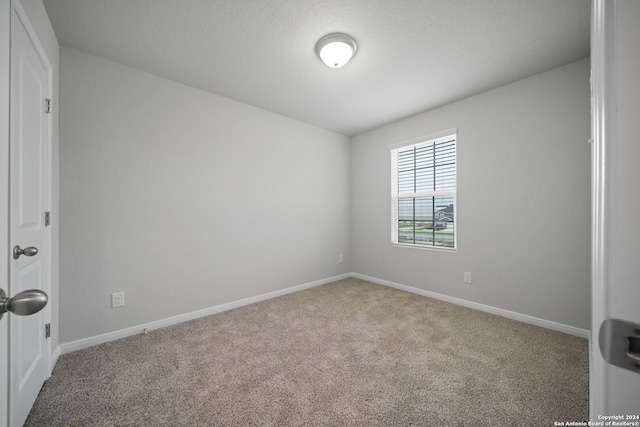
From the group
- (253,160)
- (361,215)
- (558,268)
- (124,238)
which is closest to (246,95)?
(253,160)

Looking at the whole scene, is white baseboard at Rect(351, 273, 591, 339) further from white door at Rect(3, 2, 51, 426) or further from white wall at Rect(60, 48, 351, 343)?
white door at Rect(3, 2, 51, 426)

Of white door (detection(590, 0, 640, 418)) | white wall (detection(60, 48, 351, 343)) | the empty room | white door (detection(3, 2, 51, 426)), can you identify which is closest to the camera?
white door (detection(590, 0, 640, 418))

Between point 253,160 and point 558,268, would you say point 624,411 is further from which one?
point 253,160

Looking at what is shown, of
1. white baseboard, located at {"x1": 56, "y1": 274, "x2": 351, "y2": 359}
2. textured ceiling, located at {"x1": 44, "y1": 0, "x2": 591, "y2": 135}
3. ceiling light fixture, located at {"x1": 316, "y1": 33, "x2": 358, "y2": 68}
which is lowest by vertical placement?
white baseboard, located at {"x1": 56, "y1": 274, "x2": 351, "y2": 359}

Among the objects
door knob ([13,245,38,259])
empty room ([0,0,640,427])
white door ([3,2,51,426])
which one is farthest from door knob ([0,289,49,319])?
door knob ([13,245,38,259])

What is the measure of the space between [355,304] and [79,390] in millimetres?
2434

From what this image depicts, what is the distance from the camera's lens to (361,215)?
13.7 ft

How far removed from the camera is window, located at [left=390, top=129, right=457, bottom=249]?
3.17m

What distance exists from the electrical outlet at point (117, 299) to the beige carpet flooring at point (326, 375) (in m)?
0.31

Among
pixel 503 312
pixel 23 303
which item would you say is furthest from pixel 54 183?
pixel 503 312

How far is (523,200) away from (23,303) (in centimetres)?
338

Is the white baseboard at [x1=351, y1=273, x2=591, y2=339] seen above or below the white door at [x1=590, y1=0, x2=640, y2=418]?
below

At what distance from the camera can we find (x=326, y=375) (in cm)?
171

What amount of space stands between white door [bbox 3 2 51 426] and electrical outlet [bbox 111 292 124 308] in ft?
1.62
